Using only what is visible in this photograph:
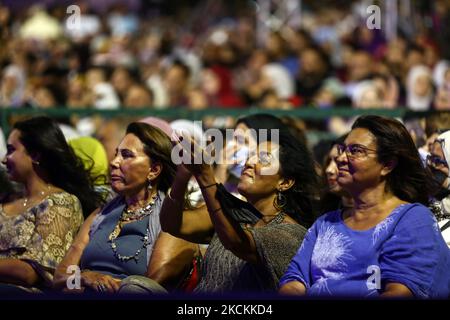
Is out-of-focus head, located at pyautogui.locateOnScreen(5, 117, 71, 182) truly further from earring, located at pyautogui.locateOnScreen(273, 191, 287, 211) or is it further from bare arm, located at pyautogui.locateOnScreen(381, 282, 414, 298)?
bare arm, located at pyautogui.locateOnScreen(381, 282, 414, 298)

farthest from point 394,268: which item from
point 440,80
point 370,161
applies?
point 440,80

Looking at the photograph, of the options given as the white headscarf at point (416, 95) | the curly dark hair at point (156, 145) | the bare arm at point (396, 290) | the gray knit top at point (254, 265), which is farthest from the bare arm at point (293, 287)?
the white headscarf at point (416, 95)

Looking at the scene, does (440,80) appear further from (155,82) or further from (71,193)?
(71,193)

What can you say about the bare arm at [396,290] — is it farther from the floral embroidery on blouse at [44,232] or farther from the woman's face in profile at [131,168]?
the floral embroidery on blouse at [44,232]

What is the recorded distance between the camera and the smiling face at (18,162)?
6531 millimetres

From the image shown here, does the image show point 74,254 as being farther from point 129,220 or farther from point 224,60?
point 224,60

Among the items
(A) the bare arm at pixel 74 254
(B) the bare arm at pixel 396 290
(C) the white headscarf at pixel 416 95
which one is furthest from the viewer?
(C) the white headscarf at pixel 416 95

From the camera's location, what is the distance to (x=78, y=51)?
1634cm

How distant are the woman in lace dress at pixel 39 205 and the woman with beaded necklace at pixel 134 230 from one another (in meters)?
0.18

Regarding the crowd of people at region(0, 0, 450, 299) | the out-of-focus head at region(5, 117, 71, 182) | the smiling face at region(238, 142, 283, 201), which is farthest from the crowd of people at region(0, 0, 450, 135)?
the smiling face at region(238, 142, 283, 201)

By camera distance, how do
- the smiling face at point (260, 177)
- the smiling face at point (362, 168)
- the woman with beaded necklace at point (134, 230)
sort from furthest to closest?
the woman with beaded necklace at point (134, 230)
the smiling face at point (260, 177)
the smiling face at point (362, 168)

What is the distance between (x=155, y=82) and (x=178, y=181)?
10.1 meters

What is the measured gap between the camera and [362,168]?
→ 199 inches

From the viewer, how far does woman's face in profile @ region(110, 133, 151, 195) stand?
233 inches
